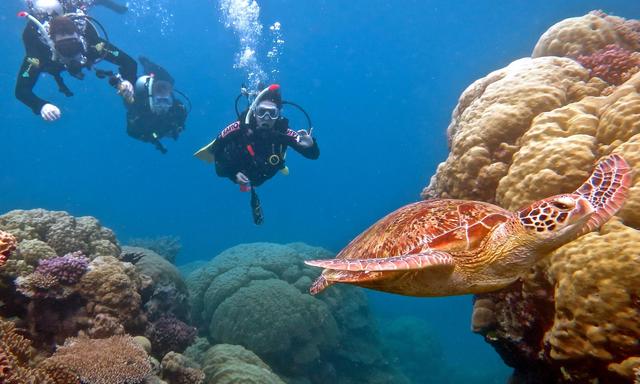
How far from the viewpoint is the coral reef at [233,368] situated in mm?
4746

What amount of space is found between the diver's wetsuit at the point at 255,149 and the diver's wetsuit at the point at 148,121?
4.12 metres

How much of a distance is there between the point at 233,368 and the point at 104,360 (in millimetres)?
2112

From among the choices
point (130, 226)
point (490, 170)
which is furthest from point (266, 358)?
point (130, 226)

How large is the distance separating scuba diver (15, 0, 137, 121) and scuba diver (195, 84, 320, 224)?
2.45 m

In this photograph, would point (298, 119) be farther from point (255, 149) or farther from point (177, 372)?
point (177, 372)

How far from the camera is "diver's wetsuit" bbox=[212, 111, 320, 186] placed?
750cm

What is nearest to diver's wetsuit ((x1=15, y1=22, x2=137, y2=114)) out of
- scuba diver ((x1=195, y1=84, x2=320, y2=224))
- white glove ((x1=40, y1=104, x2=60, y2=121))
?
white glove ((x1=40, y1=104, x2=60, y2=121))

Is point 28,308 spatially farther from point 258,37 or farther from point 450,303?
point 258,37

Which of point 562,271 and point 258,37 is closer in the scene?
point 562,271

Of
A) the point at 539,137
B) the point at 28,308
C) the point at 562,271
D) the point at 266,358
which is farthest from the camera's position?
the point at 266,358

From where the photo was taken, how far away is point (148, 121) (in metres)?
11.2

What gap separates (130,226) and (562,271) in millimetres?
64814

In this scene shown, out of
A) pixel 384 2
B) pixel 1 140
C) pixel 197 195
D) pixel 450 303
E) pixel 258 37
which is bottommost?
pixel 450 303

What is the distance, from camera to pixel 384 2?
55.6m
